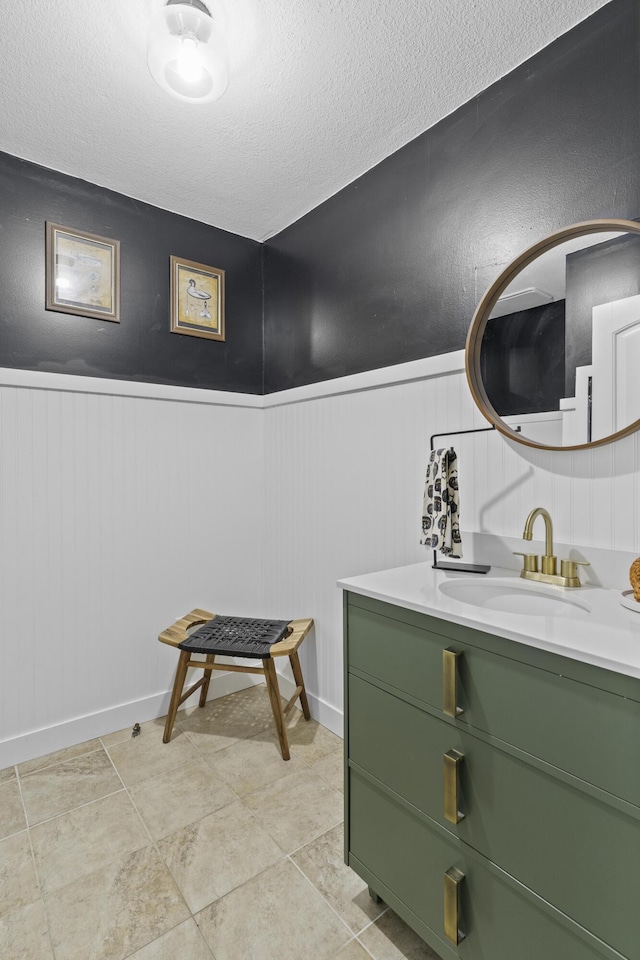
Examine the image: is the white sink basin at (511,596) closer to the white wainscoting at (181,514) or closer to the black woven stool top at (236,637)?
the white wainscoting at (181,514)

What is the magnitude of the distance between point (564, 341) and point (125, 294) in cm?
183

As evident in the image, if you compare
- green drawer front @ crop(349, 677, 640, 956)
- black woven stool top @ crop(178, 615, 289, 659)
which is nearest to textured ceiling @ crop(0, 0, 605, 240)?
green drawer front @ crop(349, 677, 640, 956)

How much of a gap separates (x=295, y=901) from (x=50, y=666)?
1.31 m

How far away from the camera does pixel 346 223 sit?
2150mm

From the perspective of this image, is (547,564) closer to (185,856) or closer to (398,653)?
(398,653)

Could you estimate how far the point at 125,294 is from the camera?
222 cm

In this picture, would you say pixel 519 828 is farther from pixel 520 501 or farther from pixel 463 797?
pixel 520 501

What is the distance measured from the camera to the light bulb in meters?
1.34

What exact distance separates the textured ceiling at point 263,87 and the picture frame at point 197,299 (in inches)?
12.8

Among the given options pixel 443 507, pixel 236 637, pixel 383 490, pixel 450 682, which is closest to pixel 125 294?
pixel 383 490

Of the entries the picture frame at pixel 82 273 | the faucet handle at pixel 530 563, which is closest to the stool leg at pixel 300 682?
the faucet handle at pixel 530 563

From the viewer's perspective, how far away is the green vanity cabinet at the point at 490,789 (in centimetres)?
80

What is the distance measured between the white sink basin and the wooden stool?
835 millimetres

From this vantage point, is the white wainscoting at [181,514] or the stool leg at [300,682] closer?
the white wainscoting at [181,514]
